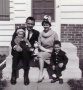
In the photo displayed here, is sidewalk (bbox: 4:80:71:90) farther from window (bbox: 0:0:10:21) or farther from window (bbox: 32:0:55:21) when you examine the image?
window (bbox: 0:0:10:21)

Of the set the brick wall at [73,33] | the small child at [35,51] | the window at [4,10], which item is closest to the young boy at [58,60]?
the small child at [35,51]

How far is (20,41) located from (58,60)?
0.92 metres

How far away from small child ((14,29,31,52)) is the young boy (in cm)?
61

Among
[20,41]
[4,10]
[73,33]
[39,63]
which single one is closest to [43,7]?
[73,33]

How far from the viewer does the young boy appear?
8.40 metres

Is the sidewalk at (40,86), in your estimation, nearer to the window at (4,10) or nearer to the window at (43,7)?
the window at (43,7)

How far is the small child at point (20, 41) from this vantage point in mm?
8414

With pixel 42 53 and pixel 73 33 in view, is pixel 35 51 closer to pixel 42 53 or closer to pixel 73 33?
pixel 42 53

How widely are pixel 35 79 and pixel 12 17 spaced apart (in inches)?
207

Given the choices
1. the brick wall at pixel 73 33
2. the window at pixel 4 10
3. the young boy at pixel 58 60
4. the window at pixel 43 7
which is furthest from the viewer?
the window at pixel 4 10

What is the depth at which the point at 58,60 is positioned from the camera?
841cm

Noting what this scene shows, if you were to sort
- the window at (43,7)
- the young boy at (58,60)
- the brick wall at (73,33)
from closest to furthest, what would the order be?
the young boy at (58,60) < the brick wall at (73,33) < the window at (43,7)

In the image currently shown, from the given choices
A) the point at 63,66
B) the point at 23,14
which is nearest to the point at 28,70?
the point at 63,66

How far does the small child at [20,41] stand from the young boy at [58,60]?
2.00 feet
